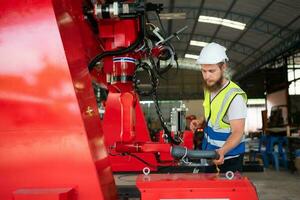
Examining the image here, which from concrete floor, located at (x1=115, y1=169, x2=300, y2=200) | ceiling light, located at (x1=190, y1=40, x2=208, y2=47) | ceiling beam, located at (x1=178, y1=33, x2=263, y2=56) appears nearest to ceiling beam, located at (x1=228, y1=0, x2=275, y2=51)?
ceiling beam, located at (x1=178, y1=33, x2=263, y2=56)

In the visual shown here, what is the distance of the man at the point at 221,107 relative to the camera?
89.4 inches

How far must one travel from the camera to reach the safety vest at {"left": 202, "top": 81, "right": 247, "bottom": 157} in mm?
2396

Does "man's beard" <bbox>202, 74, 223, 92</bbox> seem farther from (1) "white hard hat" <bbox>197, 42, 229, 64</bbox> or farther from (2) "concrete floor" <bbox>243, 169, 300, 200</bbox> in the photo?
(2) "concrete floor" <bbox>243, 169, 300, 200</bbox>

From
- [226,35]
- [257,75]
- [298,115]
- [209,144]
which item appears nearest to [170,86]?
[257,75]

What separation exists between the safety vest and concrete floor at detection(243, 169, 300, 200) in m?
3.61

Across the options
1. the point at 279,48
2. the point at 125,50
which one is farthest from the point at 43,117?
the point at 279,48

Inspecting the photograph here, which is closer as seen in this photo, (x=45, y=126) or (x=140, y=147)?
(x=45, y=126)

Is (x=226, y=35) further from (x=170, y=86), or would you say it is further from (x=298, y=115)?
(x=170, y=86)

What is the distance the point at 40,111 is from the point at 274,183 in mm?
6673

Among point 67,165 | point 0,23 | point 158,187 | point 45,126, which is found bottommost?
point 158,187

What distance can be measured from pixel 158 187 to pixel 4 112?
796mm

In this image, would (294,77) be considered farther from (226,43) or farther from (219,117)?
(219,117)

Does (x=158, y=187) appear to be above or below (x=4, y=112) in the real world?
below

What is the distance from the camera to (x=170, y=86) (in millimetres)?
29469
